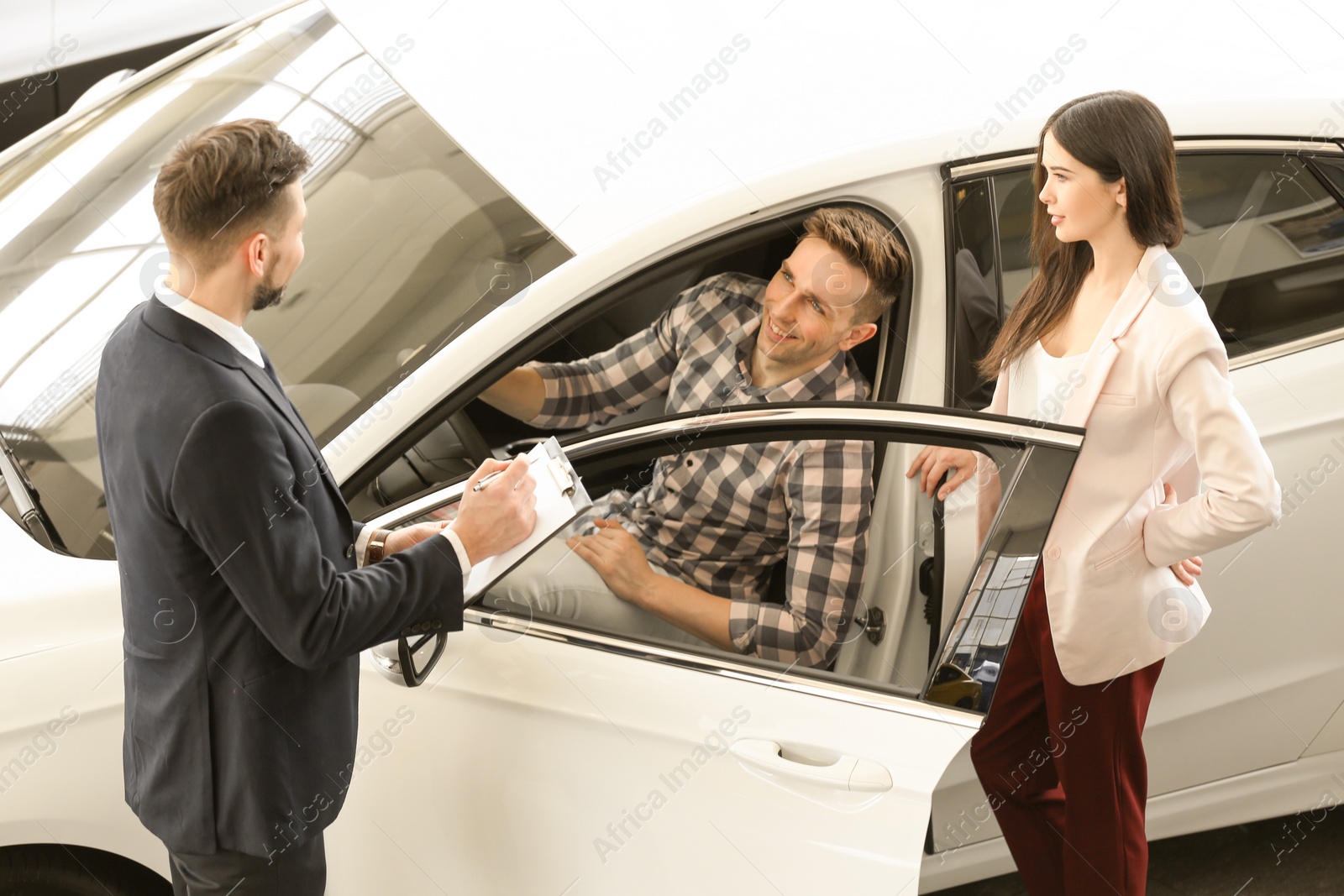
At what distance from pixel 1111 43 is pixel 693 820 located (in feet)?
4.81

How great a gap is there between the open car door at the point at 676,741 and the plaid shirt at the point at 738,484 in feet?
0.64

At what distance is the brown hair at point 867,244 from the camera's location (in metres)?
1.73

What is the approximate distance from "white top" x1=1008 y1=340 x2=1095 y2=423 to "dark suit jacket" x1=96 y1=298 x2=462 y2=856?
0.83 m

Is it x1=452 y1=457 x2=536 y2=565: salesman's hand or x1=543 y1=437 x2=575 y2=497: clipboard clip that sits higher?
x1=543 y1=437 x2=575 y2=497: clipboard clip

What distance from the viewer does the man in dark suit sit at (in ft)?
3.76

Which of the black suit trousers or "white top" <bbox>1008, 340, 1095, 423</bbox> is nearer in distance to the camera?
the black suit trousers

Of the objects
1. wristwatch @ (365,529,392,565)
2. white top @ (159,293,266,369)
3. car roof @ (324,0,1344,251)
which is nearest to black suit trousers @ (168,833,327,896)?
wristwatch @ (365,529,392,565)

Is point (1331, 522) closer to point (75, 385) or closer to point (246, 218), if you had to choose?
point (246, 218)

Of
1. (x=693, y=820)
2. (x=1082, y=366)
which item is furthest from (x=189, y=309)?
(x=1082, y=366)

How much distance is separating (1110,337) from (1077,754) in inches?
24.0

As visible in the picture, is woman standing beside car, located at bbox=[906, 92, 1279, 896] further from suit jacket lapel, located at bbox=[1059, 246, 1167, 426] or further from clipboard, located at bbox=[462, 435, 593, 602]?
clipboard, located at bbox=[462, 435, 593, 602]

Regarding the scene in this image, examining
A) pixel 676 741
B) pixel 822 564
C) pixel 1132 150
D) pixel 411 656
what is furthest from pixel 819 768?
pixel 1132 150

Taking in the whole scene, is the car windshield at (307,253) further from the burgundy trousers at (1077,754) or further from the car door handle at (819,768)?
the burgundy trousers at (1077,754)

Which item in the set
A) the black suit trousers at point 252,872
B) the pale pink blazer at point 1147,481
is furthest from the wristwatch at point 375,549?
the pale pink blazer at point 1147,481
